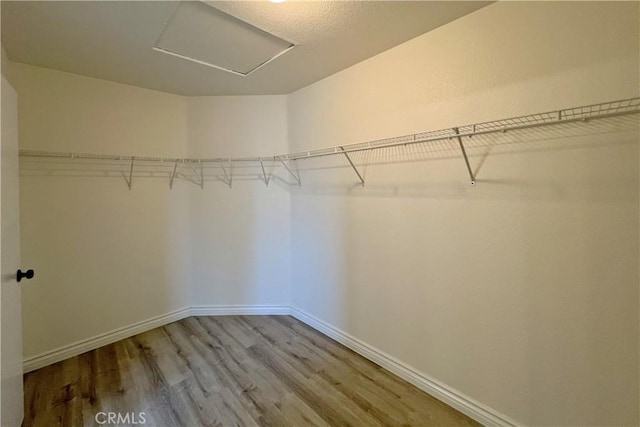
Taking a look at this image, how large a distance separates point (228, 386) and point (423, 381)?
51.9 inches

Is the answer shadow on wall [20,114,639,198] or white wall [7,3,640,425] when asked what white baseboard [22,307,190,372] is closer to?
white wall [7,3,640,425]

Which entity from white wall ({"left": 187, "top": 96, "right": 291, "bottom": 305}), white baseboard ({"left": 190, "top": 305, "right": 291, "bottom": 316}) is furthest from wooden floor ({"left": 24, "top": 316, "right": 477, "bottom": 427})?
white wall ({"left": 187, "top": 96, "right": 291, "bottom": 305})

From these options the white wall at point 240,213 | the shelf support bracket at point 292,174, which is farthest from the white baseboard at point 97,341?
the shelf support bracket at point 292,174

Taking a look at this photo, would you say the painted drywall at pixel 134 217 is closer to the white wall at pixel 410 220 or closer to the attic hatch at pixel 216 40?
the white wall at pixel 410 220

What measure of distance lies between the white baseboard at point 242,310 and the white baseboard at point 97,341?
0.50 ft

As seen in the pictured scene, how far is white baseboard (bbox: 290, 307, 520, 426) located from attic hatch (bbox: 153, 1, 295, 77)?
2300mm

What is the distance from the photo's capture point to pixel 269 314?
323 centimetres

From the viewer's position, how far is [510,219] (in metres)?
1.58

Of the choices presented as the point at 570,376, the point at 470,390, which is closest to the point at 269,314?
the point at 470,390

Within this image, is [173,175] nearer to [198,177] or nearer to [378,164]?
[198,177]

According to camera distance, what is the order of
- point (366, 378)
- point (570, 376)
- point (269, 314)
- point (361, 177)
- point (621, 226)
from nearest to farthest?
point (621, 226)
point (570, 376)
point (366, 378)
point (361, 177)
point (269, 314)

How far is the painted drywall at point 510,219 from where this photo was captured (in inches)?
50.6

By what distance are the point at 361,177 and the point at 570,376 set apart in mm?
1632

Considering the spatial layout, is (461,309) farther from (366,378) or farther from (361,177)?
(361,177)
